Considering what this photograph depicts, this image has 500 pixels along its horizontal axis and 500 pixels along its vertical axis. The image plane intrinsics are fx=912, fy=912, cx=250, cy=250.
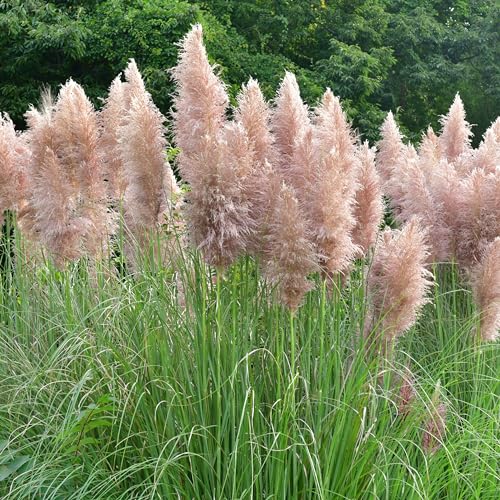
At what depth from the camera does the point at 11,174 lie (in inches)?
187

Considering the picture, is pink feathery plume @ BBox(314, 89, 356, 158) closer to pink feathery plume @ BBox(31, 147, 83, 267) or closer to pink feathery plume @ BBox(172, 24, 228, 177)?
pink feathery plume @ BBox(172, 24, 228, 177)

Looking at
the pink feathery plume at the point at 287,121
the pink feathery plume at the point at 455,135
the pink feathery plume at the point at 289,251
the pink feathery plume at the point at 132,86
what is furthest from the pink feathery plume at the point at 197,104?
the pink feathery plume at the point at 455,135

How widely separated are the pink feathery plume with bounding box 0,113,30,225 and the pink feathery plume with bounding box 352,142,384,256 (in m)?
1.77

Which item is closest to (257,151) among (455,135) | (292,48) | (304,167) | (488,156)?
(304,167)

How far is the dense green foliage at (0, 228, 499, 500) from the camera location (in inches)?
131

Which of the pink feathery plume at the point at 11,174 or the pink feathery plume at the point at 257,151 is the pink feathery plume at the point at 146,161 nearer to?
the pink feathery plume at the point at 257,151

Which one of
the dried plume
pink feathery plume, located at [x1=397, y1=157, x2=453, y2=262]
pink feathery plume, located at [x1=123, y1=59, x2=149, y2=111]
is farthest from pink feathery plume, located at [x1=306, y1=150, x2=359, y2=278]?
the dried plume

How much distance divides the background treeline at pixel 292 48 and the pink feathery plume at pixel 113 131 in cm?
803

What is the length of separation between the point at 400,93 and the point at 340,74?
120 inches

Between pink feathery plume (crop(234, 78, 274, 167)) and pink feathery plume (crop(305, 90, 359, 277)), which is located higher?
pink feathery plume (crop(234, 78, 274, 167))

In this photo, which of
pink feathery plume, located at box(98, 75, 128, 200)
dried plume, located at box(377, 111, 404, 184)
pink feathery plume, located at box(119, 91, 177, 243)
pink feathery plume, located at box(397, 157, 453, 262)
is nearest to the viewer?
pink feathery plume, located at box(119, 91, 177, 243)

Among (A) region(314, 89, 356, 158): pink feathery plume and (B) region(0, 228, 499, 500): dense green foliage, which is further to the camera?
(A) region(314, 89, 356, 158): pink feathery plume

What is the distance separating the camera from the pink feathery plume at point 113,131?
4.49 metres

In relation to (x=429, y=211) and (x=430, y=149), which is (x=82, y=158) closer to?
(x=429, y=211)
